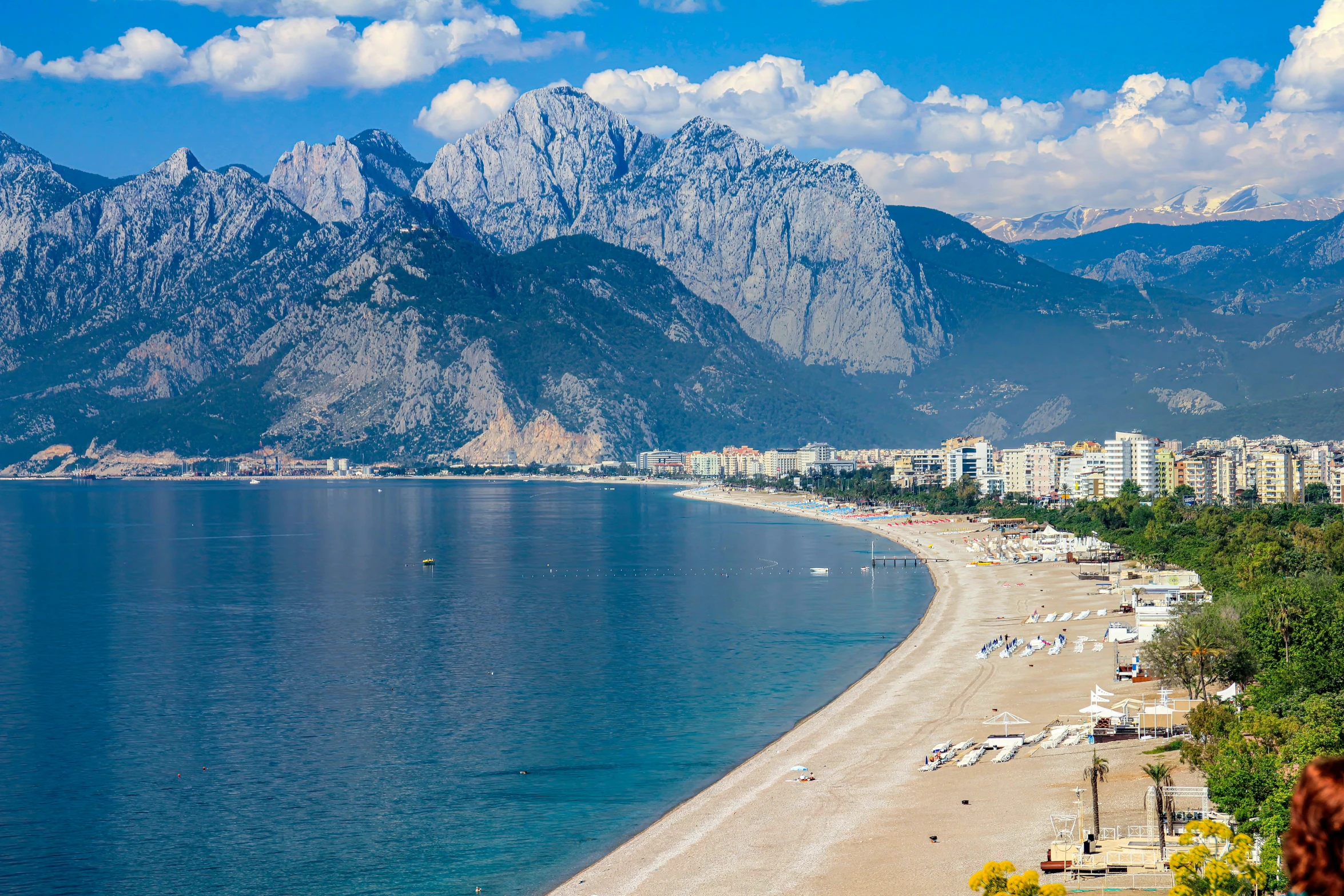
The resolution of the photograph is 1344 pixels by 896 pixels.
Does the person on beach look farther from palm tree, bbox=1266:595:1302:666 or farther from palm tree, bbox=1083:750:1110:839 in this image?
palm tree, bbox=1266:595:1302:666

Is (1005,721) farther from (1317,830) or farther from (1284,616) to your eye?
(1317,830)

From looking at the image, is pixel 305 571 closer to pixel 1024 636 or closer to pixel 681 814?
pixel 1024 636

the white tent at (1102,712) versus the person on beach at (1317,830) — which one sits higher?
the person on beach at (1317,830)

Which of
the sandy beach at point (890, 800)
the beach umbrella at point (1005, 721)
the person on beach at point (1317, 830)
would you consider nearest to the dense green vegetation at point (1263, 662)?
the sandy beach at point (890, 800)

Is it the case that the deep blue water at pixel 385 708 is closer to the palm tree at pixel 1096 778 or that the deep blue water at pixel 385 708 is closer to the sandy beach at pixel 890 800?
the sandy beach at pixel 890 800

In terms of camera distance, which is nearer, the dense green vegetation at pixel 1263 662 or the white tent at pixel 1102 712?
the dense green vegetation at pixel 1263 662

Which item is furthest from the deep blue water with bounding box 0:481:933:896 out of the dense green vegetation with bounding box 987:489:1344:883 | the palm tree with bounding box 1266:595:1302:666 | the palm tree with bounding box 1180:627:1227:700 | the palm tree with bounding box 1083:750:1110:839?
the palm tree with bounding box 1266:595:1302:666
